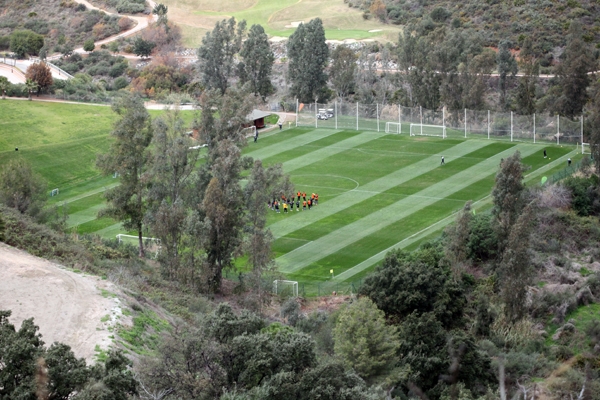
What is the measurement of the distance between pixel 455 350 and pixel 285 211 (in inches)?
1041

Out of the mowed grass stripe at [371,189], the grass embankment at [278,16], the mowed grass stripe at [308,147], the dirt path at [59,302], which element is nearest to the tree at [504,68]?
the mowed grass stripe at [371,189]

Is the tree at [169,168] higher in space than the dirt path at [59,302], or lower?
higher

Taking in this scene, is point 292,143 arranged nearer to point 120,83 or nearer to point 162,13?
point 120,83

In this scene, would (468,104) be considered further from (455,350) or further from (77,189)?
(455,350)

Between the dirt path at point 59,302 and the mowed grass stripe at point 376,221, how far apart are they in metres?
15.1

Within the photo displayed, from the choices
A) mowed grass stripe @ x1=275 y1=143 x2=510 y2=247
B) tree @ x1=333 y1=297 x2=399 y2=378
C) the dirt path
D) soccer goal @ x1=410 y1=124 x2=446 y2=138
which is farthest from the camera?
soccer goal @ x1=410 y1=124 x2=446 y2=138

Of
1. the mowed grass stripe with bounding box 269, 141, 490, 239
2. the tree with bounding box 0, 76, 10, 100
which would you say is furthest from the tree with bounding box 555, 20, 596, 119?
the tree with bounding box 0, 76, 10, 100

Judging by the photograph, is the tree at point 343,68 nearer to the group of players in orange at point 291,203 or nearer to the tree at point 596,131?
the group of players in orange at point 291,203

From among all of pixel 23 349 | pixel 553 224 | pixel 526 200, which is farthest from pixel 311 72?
pixel 23 349

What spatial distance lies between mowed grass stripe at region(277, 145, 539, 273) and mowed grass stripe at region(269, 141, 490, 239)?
7.98 ft

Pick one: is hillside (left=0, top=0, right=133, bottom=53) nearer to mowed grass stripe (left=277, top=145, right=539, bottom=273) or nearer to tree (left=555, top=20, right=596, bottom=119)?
tree (left=555, top=20, right=596, bottom=119)

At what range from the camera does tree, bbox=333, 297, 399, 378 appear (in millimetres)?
33906

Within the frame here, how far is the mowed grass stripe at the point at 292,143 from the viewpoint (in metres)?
73.8

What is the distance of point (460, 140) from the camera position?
77.9 meters
